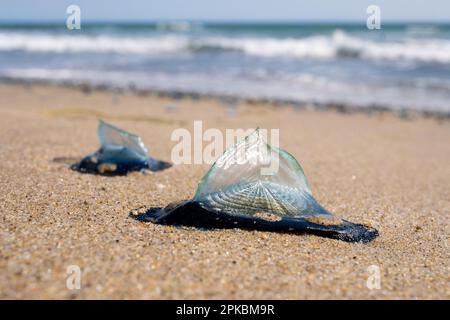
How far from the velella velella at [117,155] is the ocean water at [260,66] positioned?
5.33m

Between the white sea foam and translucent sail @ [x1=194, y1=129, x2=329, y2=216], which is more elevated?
the white sea foam

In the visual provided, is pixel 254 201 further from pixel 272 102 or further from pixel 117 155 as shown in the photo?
pixel 272 102

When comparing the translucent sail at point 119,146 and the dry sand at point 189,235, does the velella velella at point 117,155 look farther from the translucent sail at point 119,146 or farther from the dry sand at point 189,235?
the dry sand at point 189,235

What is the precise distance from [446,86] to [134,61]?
841 cm

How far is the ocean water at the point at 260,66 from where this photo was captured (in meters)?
9.41

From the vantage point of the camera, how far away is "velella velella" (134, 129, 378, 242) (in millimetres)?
2270

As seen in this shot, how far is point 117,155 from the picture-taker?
3303mm

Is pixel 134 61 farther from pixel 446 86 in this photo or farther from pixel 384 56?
pixel 446 86

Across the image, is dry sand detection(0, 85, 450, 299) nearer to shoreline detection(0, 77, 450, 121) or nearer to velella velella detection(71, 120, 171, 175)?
velella velella detection(71, 120, 171, 175)
